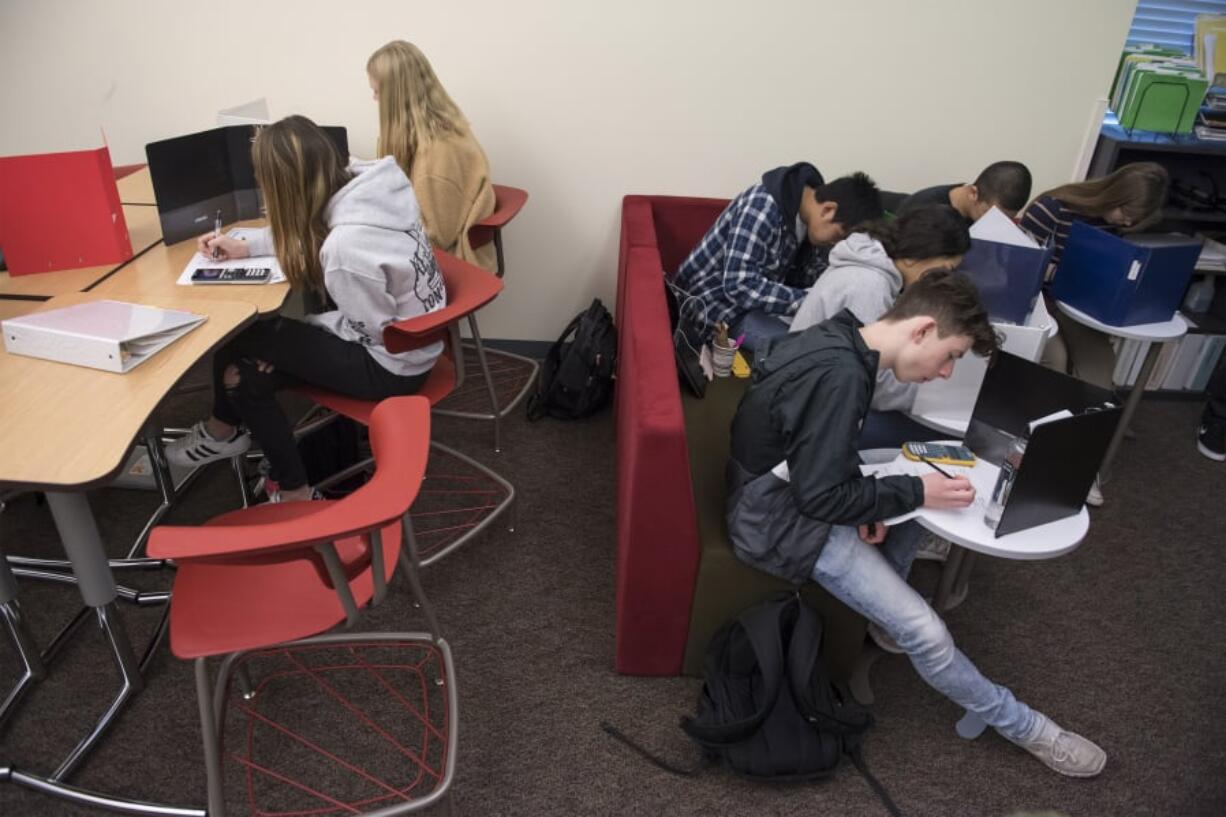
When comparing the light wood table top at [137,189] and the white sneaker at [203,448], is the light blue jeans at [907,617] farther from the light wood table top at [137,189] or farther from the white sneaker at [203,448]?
the light wood table top at [137,189]

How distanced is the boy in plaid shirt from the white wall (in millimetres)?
596

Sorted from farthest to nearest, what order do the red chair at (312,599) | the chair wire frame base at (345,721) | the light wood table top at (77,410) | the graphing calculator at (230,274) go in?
the graphing calculator at (230,274)
the chair wire frame base at (345,721)
the light wood table top at (77,410)
the red chair at (312,599)

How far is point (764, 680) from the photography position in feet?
5.83

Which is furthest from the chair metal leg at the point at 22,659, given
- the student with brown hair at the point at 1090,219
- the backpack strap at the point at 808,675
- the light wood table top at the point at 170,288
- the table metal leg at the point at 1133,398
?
the student with brown hair at the point at 1090,219

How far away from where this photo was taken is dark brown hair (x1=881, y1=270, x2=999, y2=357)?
170cm

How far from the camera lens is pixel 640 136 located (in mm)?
3213

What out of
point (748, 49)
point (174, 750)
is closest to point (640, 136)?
point (748, 49)

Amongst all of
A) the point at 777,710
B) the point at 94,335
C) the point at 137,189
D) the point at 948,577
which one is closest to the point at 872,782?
the point at 777,710

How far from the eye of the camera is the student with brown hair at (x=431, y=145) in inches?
107

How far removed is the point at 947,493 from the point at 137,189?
2.68 m

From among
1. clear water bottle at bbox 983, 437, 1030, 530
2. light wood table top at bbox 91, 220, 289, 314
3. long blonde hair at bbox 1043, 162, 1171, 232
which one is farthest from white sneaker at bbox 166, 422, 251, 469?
long blonde hair at bbox 1043, 162, 1171, 232

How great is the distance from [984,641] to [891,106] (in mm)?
2013

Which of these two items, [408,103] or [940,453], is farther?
[408,103]

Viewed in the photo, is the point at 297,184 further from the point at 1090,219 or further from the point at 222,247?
the point at 1090,219
